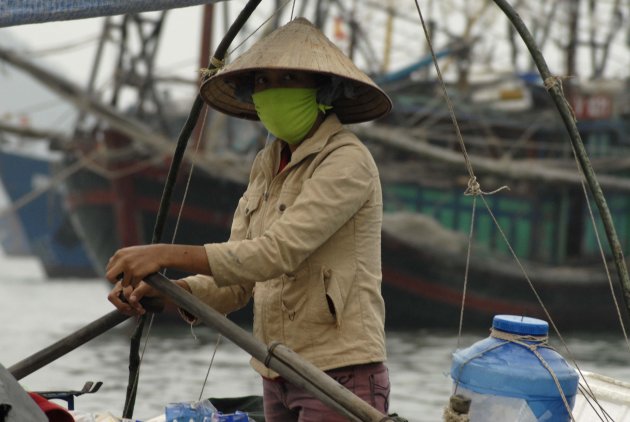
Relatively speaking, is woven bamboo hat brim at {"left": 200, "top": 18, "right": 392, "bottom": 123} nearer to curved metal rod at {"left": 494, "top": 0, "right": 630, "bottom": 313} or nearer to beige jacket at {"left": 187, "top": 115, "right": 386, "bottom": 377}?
beige jacket at {"left": 187, "top": 115, "right": 386, "bottom": 377}

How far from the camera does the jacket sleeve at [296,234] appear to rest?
2551mm

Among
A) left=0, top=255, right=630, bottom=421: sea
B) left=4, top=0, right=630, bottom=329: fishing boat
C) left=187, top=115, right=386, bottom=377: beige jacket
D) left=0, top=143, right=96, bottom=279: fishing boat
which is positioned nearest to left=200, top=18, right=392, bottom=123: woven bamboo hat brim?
left=187, top=115, right=386, bottom=377: beige jacket

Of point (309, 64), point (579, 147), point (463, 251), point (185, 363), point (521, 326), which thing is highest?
point (309, 64)

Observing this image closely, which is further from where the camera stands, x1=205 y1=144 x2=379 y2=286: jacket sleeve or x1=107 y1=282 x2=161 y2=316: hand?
x1=107 y1=282 x2=161 y2=316: hand

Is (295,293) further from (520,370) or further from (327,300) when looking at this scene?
(520,370)

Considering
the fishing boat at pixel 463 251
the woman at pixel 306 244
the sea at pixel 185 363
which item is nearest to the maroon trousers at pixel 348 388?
the woman at pixel 306 244

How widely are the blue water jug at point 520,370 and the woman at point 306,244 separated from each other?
1.11 ft

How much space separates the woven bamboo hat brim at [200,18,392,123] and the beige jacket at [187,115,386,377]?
0.16m

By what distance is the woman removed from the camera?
2.57m

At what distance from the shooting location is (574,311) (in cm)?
2273

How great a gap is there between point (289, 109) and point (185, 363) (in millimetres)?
13332

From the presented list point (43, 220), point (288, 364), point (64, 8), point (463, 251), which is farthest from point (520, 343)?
point (43, 220)

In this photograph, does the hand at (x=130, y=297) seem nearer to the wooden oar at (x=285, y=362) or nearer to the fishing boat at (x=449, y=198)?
the wooden oar at (x=285, y=362)

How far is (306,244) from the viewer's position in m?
2.56
